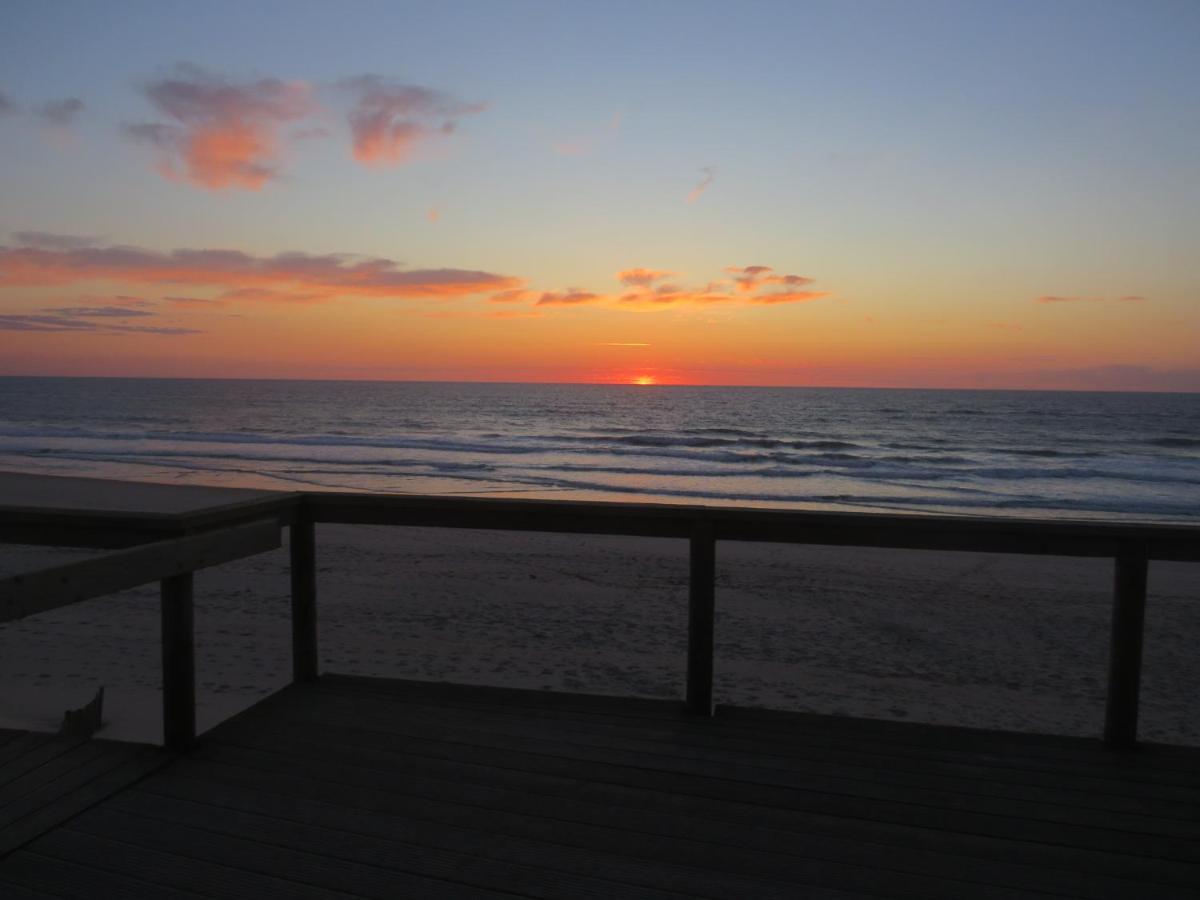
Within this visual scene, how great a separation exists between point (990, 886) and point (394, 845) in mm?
1694

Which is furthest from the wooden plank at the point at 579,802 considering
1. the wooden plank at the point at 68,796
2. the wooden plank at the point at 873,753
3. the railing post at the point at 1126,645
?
the railing post at the point at 1126,645

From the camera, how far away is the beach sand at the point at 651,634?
17.9ft

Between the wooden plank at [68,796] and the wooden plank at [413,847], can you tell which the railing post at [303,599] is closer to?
the wooden plank at [68,796]

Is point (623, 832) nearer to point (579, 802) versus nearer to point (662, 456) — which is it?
point (579, 802)

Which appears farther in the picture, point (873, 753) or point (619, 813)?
point (873, 753)

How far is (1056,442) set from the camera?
127 feet

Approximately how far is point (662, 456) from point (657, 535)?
84.1ft

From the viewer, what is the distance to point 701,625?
344 centimetres

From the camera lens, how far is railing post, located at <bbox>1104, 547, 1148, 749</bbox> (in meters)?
3.15

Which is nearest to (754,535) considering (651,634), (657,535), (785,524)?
(785,524)

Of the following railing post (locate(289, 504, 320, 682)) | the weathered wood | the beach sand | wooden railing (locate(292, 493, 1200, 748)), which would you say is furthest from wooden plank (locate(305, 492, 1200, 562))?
the beach sand

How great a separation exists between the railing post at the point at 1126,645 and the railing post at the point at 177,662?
11.9ft

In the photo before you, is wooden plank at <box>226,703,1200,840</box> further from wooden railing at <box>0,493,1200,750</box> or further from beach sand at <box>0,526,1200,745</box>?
beach sand at <box>0,526,1200,745</box>

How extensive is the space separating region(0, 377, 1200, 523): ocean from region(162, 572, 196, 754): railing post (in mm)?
14536
